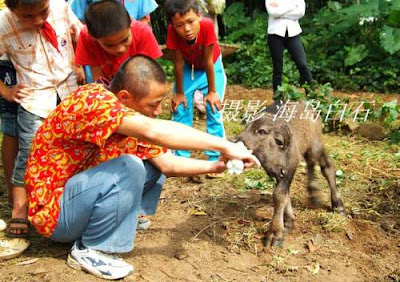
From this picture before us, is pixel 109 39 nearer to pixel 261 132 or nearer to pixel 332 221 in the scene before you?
pixel 261 132

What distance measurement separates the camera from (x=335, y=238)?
13.9 ft

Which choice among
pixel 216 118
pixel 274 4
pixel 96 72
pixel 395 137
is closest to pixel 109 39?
pixel 96 72

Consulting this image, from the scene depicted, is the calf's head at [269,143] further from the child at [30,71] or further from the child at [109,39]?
the child at [30,71]

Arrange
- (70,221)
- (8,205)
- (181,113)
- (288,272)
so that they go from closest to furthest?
(70,221), (288,272), (8,205), (181,113)

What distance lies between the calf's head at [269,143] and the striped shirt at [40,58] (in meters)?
1.54

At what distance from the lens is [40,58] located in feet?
13.8

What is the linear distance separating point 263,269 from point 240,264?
0.57 ft

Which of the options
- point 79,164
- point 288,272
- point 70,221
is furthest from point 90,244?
point 288,272

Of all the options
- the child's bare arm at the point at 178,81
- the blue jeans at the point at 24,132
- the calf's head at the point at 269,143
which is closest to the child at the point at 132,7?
the child's bare arm at the point at 178,81

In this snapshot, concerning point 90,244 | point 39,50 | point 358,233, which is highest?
point 39,50

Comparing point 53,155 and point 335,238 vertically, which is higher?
point 53,155

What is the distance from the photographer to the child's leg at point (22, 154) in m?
4.14

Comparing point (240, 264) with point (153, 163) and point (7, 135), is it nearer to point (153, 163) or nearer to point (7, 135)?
point (153, 163)

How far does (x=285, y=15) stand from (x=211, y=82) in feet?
7.77
